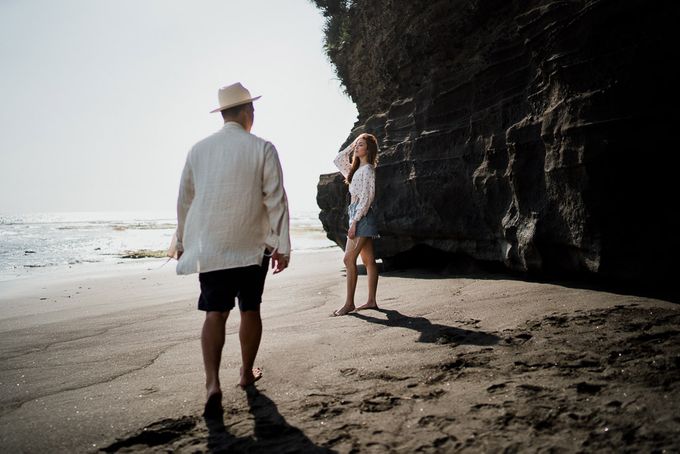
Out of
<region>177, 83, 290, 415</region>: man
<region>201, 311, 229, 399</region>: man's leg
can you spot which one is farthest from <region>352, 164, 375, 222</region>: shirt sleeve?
<region>201, 311, 229, 399</region>: man's leg

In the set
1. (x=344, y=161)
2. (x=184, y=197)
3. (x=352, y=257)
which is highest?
(x=344, y=161)

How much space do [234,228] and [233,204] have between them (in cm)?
16

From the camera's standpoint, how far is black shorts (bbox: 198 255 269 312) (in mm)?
2857

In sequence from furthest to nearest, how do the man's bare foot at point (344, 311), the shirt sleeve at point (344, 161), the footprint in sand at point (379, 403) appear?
1. the shirt sleeve at point (344, 161)
2. the man's bare foot at point (344, 311)
3. the footprint in sand at point (379, 403)

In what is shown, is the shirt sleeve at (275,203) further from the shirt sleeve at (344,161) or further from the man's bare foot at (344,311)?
the shirt sleeve at (344,161)

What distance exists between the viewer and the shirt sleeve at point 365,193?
18.1 ft

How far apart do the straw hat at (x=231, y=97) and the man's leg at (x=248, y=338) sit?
1.39 m

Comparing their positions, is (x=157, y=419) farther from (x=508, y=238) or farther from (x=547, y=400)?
(x=508, y=238)

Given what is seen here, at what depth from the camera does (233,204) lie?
2957 mm

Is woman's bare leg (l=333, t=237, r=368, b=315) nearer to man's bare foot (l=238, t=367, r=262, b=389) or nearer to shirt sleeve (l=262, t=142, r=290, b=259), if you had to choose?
man's bare foot (l=238, t=367, r=262, b=389)

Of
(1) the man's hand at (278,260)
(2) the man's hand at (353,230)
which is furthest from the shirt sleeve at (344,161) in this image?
(1) the man's hand at (278,260)

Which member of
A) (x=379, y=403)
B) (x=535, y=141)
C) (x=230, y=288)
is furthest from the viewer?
(x=535, y=141)

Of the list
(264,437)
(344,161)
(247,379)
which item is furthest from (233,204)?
(344,161)

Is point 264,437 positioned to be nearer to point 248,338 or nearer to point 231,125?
point 248,338
